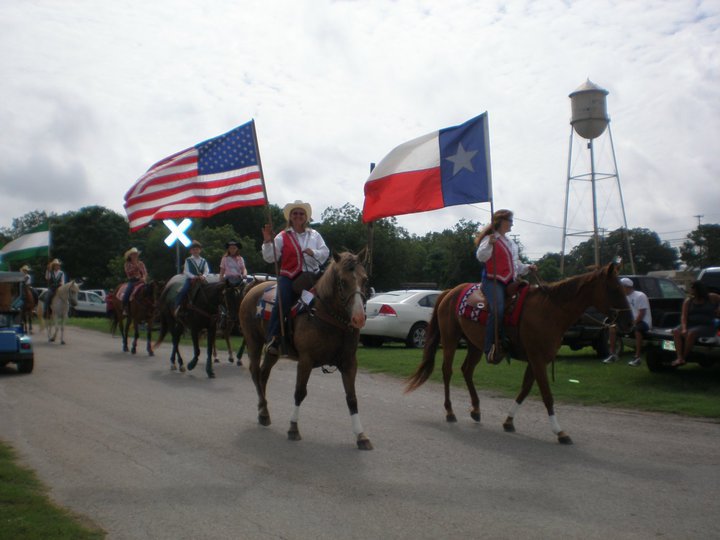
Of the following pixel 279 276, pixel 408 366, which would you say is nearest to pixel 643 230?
pixel 408 366

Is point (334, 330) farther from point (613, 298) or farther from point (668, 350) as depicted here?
point (668, 350)

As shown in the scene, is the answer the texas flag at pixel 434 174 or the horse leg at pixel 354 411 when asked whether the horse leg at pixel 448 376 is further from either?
the texas flag at pixel 434 174

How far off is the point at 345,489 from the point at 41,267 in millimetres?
65961

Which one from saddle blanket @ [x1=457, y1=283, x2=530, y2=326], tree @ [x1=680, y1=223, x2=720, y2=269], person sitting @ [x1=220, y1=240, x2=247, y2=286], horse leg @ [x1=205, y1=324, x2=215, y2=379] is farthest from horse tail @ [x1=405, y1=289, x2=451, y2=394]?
tree @ [x1=680, y1=223, x2=720, y2=269]

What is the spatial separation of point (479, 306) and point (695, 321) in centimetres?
491

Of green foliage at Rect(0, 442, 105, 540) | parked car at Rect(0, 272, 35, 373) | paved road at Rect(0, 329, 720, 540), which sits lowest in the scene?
paved road at Rect(0, 329, 720, 540)

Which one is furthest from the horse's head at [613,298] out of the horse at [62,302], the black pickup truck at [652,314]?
the horse at [62,302]

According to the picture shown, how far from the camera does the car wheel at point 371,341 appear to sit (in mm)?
20159

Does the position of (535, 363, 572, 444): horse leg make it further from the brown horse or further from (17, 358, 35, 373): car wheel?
(17, 358, 35, 373): car wheel

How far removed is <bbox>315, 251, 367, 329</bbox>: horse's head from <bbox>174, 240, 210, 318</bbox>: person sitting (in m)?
7.76

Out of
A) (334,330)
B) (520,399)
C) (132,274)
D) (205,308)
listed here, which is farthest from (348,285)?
(132,274)

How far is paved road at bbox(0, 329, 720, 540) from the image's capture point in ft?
16.5

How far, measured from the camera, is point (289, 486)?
6023mm

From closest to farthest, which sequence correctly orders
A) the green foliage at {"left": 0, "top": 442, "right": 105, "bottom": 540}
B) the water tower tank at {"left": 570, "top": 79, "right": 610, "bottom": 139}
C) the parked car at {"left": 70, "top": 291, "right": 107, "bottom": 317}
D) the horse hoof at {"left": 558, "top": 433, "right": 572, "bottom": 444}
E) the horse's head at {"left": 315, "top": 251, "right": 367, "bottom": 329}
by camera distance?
1. the green foliage at {"left": 0, "top": 442, "right": 105, "bottom": 540}
2. the horse's head at {"left": 315, "top": 251, "right": 367, "bottom": 329}
3. the horse hoof at {"left": 558, "top": 433, "right": 572, "bottom": 444}
4. the water tower tank at {"left": 570, "top": 79, "right": 610, "bottom": 139}
5. the parked car at {"left": 70, "top": 291, "right": 107, "bottom": 317}
